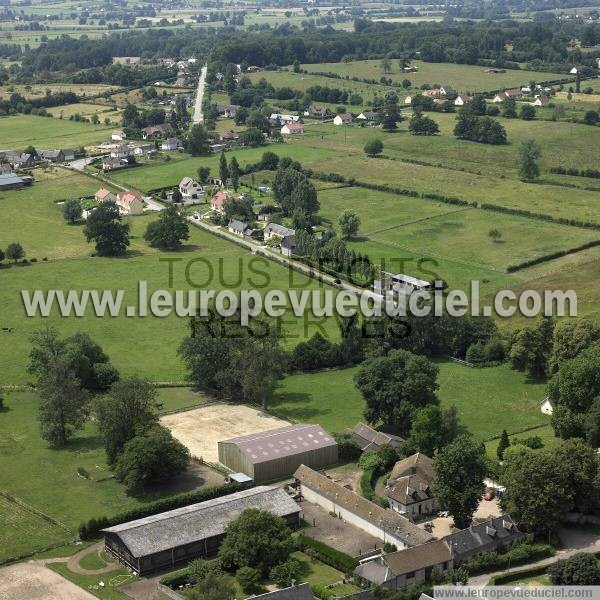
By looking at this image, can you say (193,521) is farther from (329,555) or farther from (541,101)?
(541,101)

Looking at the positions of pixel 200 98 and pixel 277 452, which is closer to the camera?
pixel 277 452

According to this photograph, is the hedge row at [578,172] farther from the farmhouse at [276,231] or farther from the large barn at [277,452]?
the large barn at [277,452]

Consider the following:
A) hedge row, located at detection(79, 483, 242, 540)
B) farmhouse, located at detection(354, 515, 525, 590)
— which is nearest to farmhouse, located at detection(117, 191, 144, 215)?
hedge row, located at detection(79, 483, 242, 540)

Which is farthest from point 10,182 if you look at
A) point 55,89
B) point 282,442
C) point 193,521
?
point 193,521

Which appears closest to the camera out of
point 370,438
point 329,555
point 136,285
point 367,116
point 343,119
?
point 329,555

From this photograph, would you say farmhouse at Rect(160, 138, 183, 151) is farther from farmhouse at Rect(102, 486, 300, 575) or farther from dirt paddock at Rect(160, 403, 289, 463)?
farmhouse at Rect(102, 486, 300, 575)
